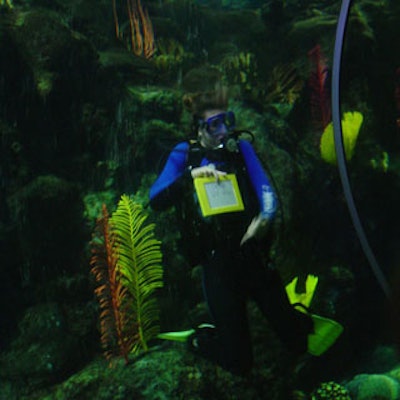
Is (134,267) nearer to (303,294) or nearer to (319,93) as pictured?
(303,294)

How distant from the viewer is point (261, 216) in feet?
10.2

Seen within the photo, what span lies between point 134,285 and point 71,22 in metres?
4.81

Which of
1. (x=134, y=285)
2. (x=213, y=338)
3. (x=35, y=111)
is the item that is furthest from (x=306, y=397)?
(x=35, y=111)

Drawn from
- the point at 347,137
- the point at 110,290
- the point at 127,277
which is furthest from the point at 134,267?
the point at 347,137

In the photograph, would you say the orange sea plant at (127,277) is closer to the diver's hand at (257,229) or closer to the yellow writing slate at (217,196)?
the yellow writing slate at (217,196)

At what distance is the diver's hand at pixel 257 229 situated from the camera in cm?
308

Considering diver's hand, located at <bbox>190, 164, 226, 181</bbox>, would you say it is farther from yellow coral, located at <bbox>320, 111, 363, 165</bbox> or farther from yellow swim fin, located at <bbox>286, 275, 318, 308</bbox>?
yellow coral, located at <bbox>320, 111, 363, 165</bbox>

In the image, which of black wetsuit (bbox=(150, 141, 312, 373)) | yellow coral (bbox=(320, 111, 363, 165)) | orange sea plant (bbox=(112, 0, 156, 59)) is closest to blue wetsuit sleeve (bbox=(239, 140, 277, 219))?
black wetsuit (bbox=(150, 141, 312, 373))

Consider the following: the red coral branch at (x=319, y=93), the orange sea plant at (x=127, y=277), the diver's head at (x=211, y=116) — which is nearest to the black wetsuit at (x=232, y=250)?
the diver's head at (x=211, y=116)

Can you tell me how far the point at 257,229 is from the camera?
10.1 feet

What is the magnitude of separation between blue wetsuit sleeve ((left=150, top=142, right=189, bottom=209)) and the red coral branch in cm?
377

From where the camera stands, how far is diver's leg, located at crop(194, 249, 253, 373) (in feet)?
10.6

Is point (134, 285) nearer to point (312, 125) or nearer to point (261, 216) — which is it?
point (261, 216)

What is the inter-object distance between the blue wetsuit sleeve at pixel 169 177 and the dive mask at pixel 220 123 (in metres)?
0.27
